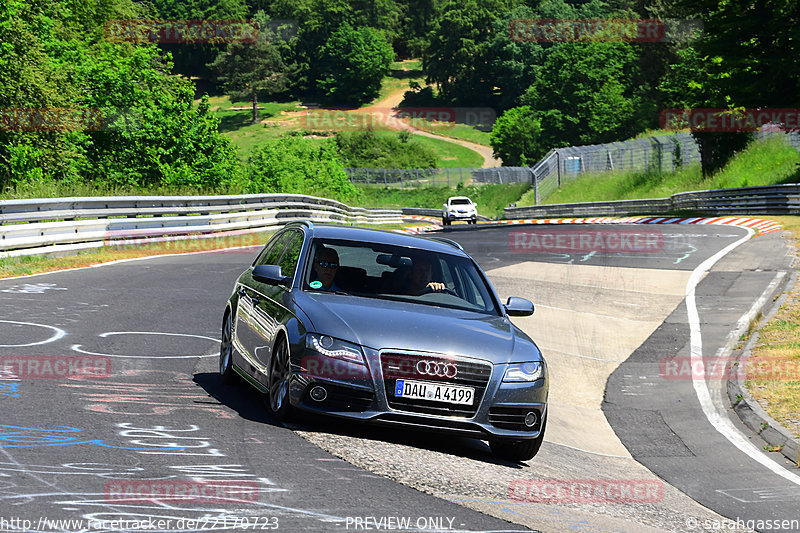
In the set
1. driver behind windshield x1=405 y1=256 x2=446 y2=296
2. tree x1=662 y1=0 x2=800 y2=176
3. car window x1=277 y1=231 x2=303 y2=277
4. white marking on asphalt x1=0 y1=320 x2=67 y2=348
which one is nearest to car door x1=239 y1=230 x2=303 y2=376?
car window x1=277 y1=231 x2=303 y2=277

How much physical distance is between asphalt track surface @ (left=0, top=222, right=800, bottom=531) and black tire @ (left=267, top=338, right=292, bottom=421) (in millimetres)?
207

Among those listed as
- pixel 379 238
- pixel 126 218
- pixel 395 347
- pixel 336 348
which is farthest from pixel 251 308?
pixel 126 218

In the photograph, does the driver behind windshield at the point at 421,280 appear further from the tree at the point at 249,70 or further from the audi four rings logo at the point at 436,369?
the tree at the point at 249,70

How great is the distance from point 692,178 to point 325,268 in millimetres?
52353

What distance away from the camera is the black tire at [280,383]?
24.8 ft

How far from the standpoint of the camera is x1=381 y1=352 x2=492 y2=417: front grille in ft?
24.0

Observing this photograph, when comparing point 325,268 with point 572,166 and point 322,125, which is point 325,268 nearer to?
point 572,166

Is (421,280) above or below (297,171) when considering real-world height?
above

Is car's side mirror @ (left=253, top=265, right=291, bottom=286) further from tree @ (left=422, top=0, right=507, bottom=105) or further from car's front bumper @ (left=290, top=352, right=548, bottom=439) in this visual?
tree @ (left=422, top=0, right=507, bottom=105)

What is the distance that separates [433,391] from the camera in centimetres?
736

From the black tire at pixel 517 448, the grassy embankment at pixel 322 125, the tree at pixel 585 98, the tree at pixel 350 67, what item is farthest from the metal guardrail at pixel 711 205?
the tree at pixel 350 67

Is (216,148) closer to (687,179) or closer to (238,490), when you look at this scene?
(687,179)

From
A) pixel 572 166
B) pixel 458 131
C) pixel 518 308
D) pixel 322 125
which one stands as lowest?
pixel 458 131

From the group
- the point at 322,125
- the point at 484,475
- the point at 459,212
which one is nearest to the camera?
the point at 484,475
